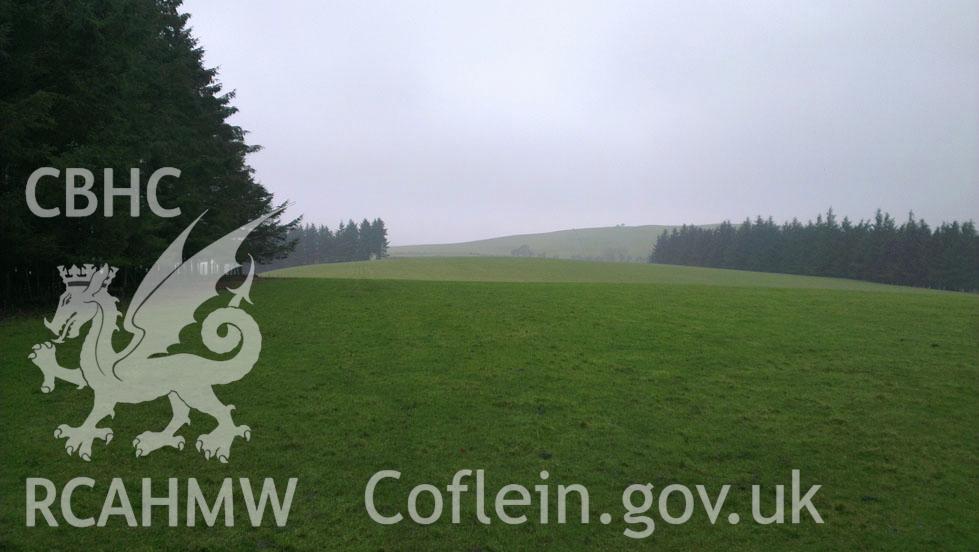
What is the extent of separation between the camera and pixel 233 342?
443 inches

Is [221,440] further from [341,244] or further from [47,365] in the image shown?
[341,244]

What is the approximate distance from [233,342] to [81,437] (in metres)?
4.52

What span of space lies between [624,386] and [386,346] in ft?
20.5

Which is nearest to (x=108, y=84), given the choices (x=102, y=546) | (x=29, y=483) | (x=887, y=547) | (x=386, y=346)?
(x=386, y=346)

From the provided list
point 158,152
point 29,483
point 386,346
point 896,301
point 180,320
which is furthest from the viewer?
point 896,301

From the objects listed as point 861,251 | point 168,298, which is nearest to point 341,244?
point 168,298

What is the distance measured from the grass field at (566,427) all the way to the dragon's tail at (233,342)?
37cm

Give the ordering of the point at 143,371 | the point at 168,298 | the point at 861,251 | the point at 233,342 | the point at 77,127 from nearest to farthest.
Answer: the point at 143,371 → the point at 233,342 → the point at 77,127 → the point at 168,298 → the point at 861,251

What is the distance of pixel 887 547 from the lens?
17.5 ft

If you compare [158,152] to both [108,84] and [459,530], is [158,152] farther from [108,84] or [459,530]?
[459,530]

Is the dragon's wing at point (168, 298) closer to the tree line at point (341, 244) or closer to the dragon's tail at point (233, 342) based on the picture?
the dragon's tail at point (233, 342)

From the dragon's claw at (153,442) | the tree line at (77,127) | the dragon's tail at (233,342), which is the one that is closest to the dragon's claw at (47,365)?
the dragon's tail at (233,342)

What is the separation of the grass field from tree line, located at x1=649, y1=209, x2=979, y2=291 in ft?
238

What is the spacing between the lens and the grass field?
5.46 metres
